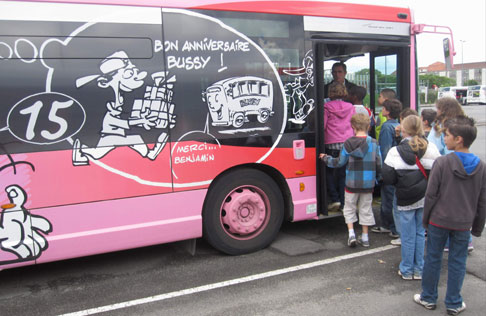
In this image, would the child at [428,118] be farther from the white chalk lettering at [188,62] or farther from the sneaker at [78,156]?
the sneaker at [78,156]

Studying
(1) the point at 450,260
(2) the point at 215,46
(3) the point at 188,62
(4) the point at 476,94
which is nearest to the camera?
(1) the point at 450,260

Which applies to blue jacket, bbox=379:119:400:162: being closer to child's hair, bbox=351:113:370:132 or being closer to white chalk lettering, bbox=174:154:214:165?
child's hair, bbox=351:113:370:132

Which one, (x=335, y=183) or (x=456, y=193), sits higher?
(x=456, y=193)

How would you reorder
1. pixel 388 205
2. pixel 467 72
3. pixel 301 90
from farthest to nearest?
1. pixel 467 72
2. pixel 388 205
3. pixel 301 90

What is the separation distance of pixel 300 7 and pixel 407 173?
2.29 meters

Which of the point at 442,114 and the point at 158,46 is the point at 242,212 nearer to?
the point at 158,46

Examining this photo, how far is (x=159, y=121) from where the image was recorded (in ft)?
14.3

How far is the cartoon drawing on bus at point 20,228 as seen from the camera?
385 cm

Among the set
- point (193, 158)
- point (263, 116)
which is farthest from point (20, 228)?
point (263, 116)

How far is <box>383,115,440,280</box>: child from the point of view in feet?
13.5

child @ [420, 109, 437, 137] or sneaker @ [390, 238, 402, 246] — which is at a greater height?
child @ [420, 109, 437, 137]

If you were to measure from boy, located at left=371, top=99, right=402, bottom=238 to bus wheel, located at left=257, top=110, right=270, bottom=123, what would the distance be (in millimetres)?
1555

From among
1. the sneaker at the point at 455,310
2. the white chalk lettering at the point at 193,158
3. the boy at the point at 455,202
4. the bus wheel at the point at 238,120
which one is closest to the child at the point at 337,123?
the bus wheel at the point at 238,120

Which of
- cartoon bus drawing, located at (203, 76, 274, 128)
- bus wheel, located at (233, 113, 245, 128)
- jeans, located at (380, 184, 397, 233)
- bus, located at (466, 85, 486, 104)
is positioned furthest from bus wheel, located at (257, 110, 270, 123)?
bus, located at (466, 85, 486, 104)
